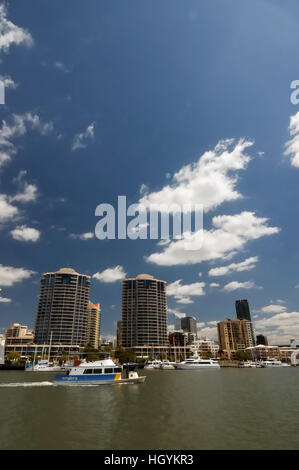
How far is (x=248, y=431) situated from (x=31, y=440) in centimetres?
1690

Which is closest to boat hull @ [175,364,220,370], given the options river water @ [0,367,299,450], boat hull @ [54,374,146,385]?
boat hull @ [54,374,146,385]

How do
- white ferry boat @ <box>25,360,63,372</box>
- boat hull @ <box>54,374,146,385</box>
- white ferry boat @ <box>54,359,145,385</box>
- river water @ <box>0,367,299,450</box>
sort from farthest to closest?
white ferry boat @ <box>25,360,63,372</box> < white ferry boat @ <box>54,359,145,385</box> < boat hull @ <box>54,374,146,385</box> < river water @ <box>0,367,299,450</box>

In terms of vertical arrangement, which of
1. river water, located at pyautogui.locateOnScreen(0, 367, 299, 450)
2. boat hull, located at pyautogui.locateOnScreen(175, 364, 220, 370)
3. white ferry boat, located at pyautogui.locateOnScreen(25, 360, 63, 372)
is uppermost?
white ferry boat, located at pyautogui.locateOnScreen(25, 360, 63, 372)

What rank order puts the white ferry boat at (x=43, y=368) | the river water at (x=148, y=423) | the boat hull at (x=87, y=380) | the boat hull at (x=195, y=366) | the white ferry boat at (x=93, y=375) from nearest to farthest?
the river water at (x=148, y=423)
the boat hull at (x=87, y=380)
the white ferry boat at (x=93, y=375)
the white ferry boat at (x=43, y=368)
the boat hull at (x=195, y=366)

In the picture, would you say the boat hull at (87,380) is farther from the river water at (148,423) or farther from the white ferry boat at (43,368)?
the white ferry boat at (43,368)

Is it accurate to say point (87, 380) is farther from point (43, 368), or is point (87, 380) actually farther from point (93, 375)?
point (43, 368)

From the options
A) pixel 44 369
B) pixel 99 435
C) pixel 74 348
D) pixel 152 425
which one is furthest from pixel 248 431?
pixel 74 348

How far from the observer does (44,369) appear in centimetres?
12044

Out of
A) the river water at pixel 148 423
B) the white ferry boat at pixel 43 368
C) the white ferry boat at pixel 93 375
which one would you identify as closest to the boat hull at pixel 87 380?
the white ferry boat at pixel 93 375

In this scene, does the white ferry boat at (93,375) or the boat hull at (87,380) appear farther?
the white ferry boat at (93,375)

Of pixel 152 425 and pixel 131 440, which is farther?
pixel 152 425

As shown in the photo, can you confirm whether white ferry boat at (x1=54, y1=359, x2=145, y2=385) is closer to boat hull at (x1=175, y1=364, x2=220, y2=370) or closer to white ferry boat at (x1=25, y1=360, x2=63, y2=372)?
white ferry boat at (x1=25, y1=360, x2=63, y2=372)
